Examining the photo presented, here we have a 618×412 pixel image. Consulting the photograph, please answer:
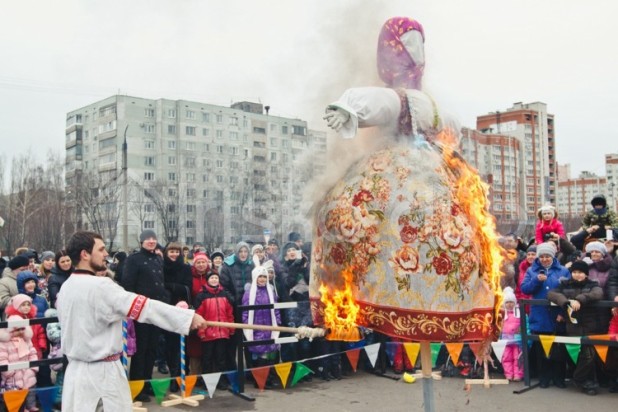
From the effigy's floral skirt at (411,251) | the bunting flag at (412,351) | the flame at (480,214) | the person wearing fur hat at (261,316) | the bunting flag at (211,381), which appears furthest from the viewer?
the bunting flag at (412,351)

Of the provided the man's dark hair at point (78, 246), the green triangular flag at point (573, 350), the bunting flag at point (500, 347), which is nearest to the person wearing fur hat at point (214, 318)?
the bunting flag at point (500, 347)

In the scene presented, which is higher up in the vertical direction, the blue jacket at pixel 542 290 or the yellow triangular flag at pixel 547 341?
the blue jacket at pixel 542 290

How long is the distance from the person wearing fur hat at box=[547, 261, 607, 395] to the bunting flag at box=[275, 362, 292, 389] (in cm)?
334

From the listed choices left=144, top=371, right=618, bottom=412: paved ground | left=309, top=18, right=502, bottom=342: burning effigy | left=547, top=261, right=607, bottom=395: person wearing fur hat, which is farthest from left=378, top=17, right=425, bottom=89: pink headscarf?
left=547, top=261, right=607, bottom=395: person wearing fur hat

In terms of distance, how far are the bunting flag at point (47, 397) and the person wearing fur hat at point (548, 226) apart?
648 cm

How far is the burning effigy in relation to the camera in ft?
11.6

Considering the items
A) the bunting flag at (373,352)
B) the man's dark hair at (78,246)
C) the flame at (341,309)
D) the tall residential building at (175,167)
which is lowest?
the bunting flag at (373,352)

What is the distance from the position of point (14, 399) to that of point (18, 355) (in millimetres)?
439

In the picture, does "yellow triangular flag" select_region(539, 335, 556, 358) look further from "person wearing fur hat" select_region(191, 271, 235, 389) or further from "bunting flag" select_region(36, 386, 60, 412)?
"bunting flag" select_region(36, 386, 60, 412)

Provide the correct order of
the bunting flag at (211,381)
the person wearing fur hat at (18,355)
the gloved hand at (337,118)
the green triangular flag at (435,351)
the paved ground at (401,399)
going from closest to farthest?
the gloved hand at (337,118), the person wearing fur hat at (18,355), the paved ground at (401,399), the bunting flag at (211,381), the green triangular flag at (435,351)

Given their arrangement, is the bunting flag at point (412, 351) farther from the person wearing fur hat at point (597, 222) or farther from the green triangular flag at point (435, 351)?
the person wearing fur hat at point (597, 222)

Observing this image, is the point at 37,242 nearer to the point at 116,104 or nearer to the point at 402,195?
the point at 116,104

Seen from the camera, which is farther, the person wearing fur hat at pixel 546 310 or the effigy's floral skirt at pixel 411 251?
the person wearing fur hat at pixel 546 310

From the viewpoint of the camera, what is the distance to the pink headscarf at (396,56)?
3.89 metres
